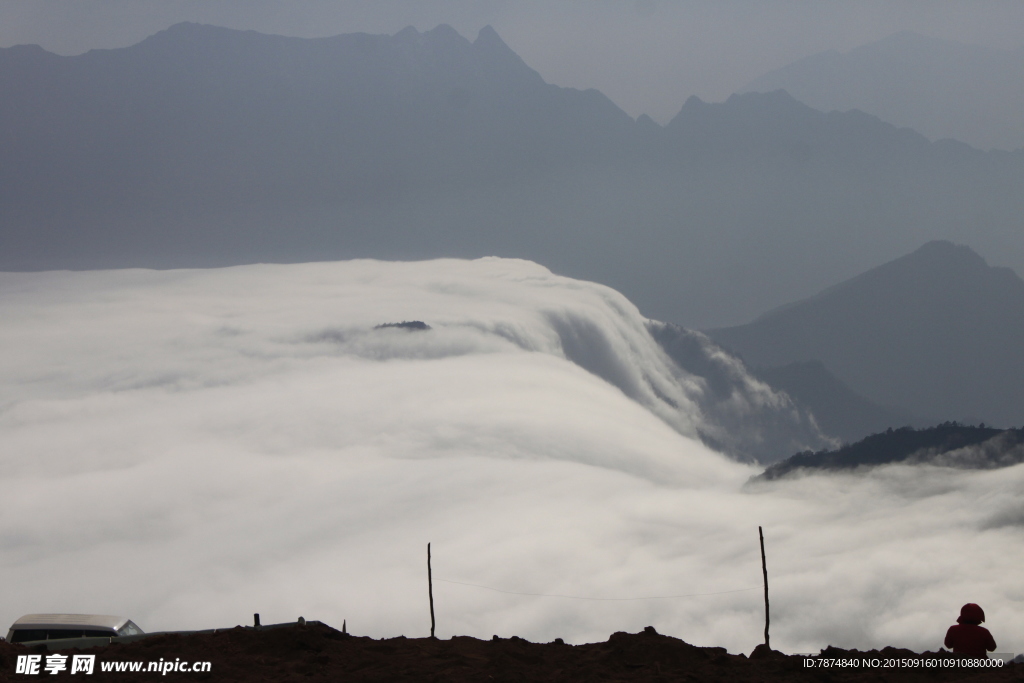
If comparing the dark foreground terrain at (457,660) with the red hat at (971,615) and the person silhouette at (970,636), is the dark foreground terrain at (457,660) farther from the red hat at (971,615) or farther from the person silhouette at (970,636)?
the red hat at (971,615)

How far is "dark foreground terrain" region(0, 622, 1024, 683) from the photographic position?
1917cm

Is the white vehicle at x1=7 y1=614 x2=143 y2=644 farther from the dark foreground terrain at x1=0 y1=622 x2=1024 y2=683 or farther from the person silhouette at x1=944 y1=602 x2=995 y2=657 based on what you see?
the person silhouette at x1=944 y1=602 x2=995 y2=657

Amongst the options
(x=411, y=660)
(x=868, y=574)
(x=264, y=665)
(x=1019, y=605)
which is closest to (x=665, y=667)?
(x=411, y=660)

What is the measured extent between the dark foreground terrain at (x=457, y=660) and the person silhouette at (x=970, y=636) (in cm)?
50

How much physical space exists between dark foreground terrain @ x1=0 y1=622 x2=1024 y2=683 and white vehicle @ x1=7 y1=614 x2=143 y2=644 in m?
5.29

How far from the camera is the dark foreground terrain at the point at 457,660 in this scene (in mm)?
19172

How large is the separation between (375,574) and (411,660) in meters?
173

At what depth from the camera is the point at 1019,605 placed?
156 metres

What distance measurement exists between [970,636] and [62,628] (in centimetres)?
2460

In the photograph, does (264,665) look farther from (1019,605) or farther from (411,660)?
(1019,605)

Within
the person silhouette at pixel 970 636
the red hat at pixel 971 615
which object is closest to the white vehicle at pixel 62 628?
the person silhouette at pixel 970 636

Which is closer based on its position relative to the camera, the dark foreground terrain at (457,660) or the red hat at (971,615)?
the red hat at (971,615)

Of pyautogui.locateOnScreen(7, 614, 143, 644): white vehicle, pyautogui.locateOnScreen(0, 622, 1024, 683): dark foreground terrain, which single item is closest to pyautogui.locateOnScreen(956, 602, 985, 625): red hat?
pyautogui.locateOnScreen(0, 622, 1024, 683): dark foreground terrain

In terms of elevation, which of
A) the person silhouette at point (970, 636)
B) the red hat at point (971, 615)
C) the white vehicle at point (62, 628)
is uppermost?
the white vehicle at point (62, 628)
